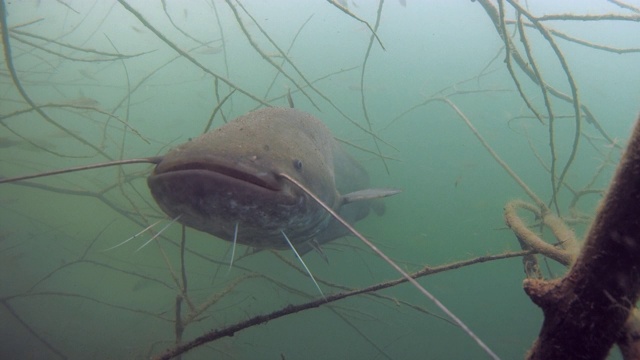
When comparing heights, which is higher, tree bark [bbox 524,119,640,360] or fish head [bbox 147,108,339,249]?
fish head [bbox 147,108,339,249]

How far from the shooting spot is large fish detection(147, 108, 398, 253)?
1549mm

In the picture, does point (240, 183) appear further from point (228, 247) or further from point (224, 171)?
point (228, 247)

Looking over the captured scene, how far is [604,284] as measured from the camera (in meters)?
0.70

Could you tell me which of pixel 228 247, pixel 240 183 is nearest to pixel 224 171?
pixel 240 183

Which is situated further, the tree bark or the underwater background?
the underwater background

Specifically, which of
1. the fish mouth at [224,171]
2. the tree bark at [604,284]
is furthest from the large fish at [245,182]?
the tree bark at [604,284]

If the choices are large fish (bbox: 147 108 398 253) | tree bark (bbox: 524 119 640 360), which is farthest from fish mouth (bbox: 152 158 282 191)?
tree bark (bbox: 524 119 640 360)

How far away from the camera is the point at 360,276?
9750mm

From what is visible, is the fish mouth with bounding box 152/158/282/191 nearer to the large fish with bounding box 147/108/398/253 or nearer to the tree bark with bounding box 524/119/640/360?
the large fish with bounding box 147/108/398/253

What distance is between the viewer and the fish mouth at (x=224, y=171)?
5.03 feet

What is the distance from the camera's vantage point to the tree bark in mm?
642

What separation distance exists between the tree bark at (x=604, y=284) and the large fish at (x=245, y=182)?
1.21m

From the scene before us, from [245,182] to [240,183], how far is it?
27 millimetres

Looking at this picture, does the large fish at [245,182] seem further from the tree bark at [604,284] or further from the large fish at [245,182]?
the tree bark at [604,284]
